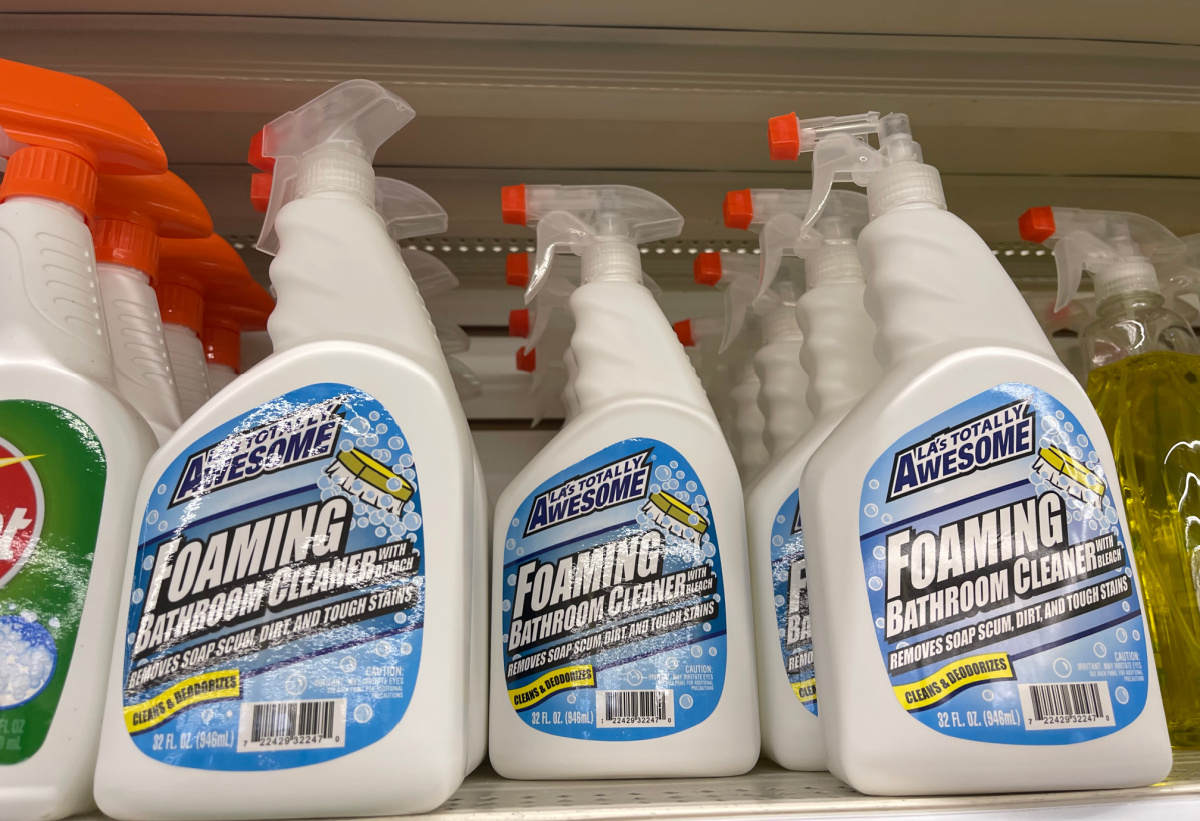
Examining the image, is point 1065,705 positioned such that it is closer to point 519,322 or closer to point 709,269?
point 709,269

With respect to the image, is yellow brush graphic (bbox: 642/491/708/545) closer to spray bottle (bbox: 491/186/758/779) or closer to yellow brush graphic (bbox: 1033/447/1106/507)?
spray bottle (bbox: 491/186/758/779)

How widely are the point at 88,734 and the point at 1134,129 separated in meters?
1.07

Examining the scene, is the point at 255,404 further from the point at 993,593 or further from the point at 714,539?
the point at 993,593

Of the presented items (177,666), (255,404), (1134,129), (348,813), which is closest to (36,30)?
(255,404)

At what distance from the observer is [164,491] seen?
0.57 m

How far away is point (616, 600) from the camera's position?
0.64m

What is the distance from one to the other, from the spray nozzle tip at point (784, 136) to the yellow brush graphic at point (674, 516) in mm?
301

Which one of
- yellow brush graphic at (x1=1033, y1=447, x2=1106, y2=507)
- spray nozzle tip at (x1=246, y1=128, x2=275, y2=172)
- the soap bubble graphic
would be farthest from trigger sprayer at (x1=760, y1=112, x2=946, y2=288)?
the soap bubble graphic

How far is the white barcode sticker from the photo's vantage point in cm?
51

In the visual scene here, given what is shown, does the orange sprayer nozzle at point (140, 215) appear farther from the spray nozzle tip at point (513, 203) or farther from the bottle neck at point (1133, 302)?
the bottle neck at point (1133, 302)

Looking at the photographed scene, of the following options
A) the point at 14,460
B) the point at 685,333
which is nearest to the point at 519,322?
the point at 685,333

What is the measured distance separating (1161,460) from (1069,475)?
187 millimetres

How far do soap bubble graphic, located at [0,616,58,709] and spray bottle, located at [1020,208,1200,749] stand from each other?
0.82m

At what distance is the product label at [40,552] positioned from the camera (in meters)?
0.52
